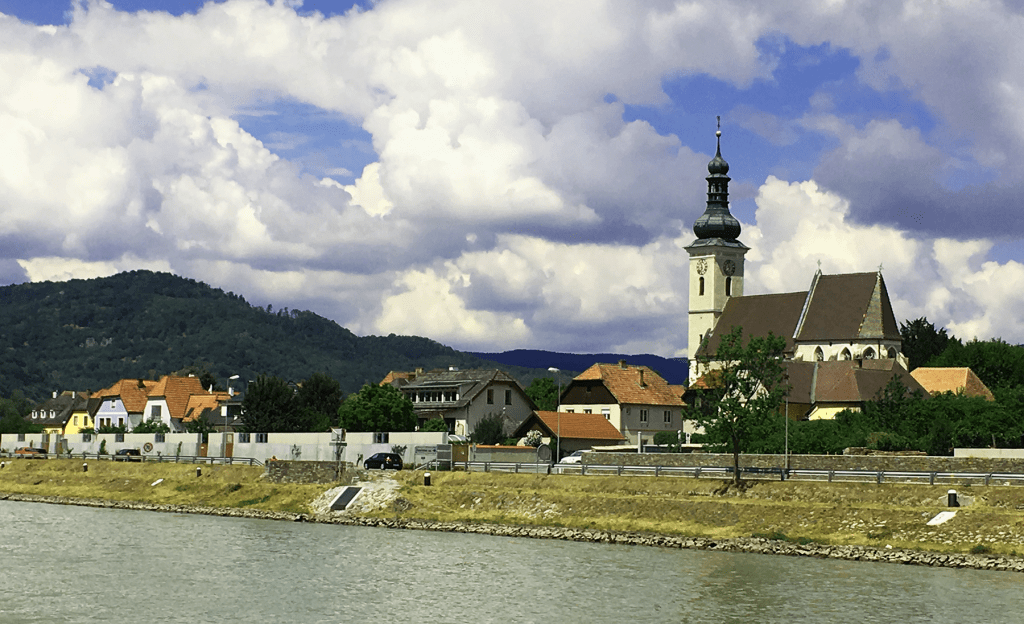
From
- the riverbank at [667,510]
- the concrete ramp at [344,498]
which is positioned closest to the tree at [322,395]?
the riverbank at [667,510]

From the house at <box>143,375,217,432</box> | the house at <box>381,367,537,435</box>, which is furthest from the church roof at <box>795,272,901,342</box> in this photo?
the house at <box>143,375,217,432</box>

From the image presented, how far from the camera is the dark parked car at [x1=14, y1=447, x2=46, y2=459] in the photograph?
98.0m

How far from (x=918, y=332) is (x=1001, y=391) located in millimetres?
41859

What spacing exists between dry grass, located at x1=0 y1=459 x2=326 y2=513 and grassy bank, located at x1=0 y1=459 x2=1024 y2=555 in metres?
0.14

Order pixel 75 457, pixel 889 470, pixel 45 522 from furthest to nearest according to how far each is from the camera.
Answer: pixel 75 457 → pixel 45 522 → pixel 889 470

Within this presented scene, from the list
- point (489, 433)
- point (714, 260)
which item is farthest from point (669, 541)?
point (714, 260)

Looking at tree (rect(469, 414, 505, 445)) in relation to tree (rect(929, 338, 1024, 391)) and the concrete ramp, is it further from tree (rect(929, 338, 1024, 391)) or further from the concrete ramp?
tree (rect(929, 338, 1024, 391))

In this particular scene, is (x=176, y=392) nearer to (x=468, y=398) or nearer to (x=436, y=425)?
(x=468, y=398)

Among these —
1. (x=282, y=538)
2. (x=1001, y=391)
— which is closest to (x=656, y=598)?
(x=282, y=538)

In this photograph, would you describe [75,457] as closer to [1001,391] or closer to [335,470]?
[335,470]

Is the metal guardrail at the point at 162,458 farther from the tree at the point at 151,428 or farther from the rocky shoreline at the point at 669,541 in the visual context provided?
the tree at the point at 151,428

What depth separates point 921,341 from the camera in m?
123

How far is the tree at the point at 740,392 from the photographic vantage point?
58438 mm

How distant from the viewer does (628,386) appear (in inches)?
4328
